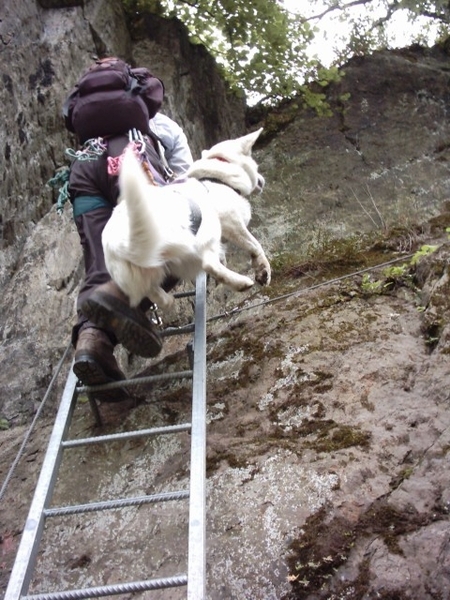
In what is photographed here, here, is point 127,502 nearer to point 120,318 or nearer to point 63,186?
point 120,318

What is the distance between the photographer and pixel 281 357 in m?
4.22

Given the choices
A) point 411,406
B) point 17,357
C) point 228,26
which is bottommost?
point 17,357

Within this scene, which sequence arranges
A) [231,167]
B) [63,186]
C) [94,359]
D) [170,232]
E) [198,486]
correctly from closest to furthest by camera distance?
[198,486] → [170,232] → [94,359] → [63,186] → [231,167]

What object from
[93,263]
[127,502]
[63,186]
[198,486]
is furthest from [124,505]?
[63,186]

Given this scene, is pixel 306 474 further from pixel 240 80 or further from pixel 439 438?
pixel 240 80

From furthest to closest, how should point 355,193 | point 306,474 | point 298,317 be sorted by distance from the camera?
1. point 355,193
2. point 298,317
3. point 306,474

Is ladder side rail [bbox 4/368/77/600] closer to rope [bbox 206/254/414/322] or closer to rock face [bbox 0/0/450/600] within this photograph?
rock face [bbox 0/0/450/600]

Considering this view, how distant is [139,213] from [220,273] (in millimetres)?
697

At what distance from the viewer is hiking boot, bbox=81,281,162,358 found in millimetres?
3305

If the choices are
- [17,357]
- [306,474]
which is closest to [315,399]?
[306,474]

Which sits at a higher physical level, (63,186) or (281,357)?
(63,186)

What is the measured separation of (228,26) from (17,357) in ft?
14.2

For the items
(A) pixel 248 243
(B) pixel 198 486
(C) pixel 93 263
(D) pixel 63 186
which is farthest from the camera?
(A) pixel 248 243

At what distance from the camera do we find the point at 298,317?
182 inches
